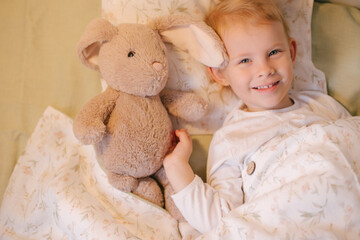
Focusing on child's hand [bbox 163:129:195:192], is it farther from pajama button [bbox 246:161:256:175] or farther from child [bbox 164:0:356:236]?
pajama button [bbox 246:161:256:175]

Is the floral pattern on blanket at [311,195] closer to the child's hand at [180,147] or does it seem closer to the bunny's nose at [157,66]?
the child's hand at [180,147]

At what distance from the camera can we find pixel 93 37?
0.83m

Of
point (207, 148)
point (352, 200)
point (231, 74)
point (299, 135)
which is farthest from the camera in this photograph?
point (207, 148)

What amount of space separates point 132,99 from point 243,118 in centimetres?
36

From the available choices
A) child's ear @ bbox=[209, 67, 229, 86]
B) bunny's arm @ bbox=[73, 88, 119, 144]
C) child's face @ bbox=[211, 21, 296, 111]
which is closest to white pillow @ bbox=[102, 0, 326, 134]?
child's ear @ bbox=[209, 67, 229, 86]

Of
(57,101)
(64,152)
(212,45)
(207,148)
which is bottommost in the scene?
(207,148)

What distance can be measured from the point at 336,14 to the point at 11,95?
45.8 inches

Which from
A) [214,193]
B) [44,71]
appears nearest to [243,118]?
[214,193]

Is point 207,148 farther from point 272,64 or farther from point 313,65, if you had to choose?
point 313,65

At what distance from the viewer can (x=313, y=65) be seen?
1.15 metres

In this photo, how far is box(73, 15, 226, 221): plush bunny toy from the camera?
837 millimetres

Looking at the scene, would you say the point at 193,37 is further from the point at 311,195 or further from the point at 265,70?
the point at 311,195

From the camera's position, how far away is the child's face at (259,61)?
3.04 feet

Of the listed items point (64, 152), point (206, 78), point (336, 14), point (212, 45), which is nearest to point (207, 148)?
point (206, 78)
